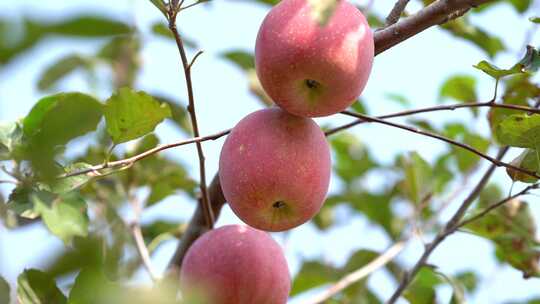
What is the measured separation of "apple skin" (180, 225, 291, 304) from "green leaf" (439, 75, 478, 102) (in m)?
1.52

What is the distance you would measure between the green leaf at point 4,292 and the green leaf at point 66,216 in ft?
0.63

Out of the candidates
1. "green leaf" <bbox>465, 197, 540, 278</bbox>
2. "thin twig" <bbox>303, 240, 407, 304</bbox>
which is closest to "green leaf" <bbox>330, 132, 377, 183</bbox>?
"thin twig" <bbox>303, 240, 407, 304</bbox>

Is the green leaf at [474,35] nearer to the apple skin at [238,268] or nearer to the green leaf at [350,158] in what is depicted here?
the green leaf at [350,158]

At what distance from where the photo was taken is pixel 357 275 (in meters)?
1.97

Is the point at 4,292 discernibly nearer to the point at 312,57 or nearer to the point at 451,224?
the point at 312,57

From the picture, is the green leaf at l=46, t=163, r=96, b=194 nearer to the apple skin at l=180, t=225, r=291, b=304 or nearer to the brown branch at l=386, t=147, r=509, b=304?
the apple skin at l=180, t=225, r=291, b=304

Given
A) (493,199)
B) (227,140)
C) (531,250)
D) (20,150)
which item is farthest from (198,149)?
(493,199)

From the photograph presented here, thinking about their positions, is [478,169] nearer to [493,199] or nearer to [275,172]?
[493,199]

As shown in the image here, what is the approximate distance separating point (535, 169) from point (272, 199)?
535mm

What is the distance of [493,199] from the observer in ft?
7.79

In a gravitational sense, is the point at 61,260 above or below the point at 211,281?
above

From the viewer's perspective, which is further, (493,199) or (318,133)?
(493,199)

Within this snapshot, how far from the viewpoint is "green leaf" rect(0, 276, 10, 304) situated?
2.62ft

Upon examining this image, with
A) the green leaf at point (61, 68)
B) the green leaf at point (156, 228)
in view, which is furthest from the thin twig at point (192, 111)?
the green leaf at point (61, 68)
